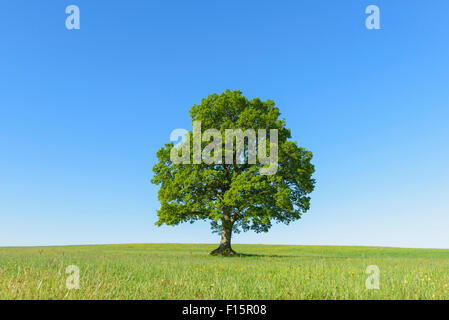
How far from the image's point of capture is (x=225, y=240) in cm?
3061

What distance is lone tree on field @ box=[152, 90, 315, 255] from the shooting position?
1103 inches

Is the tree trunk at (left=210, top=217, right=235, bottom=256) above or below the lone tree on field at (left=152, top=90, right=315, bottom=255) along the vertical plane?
below

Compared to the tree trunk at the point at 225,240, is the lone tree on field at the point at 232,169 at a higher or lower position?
higher

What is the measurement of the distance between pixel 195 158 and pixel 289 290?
850 inches

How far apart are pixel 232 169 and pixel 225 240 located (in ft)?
20.9

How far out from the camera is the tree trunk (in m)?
29.7

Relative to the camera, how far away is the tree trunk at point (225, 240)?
2971 cm

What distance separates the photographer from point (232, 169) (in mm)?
30391

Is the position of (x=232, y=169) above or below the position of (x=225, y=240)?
above
